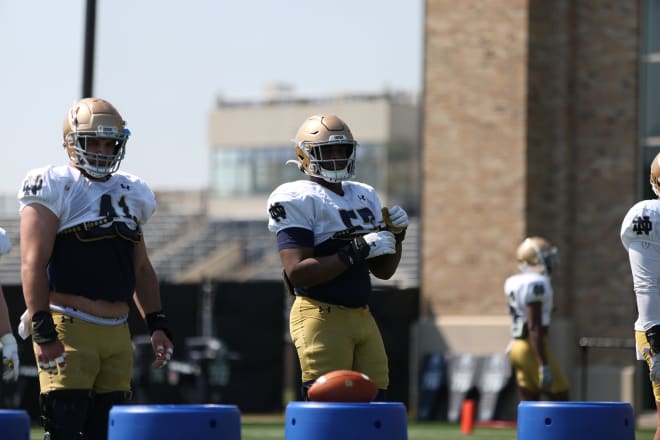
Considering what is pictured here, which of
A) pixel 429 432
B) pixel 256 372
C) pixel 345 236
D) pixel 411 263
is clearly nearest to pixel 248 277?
pixel 411 263

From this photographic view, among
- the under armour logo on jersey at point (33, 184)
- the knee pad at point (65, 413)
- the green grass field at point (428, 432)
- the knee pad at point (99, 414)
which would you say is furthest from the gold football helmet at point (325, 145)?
the green grass field at point (428, 432)

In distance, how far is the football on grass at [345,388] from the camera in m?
5.96

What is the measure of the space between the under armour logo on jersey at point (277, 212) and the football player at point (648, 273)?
171cm

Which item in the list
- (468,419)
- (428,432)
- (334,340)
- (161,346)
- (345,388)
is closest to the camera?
(345,388)

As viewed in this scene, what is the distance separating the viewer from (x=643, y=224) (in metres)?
7.11

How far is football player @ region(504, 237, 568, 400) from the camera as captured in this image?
1212cm

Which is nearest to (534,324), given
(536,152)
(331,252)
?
(331,252)

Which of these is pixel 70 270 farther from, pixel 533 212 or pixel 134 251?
pixel 533 212

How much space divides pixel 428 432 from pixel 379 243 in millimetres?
8874

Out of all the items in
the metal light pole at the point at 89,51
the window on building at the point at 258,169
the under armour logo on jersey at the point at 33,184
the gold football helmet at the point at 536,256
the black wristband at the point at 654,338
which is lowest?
the black wristband at the point at 654,338

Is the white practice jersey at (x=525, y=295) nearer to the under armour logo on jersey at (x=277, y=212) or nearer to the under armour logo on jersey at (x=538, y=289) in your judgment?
the under armour logo on jersey at (x=538, y=289)

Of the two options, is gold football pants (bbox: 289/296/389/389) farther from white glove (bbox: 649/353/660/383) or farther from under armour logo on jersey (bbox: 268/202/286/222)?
white glove (bbox: 649/353/660/383)

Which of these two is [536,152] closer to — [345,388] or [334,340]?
[334,340]

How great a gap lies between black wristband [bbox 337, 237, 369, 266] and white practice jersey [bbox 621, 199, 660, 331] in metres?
1.41
